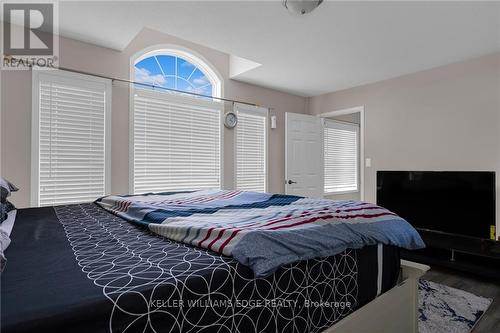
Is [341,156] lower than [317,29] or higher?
lower

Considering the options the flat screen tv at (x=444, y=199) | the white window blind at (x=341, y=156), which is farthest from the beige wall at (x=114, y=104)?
the flat screen tv at (x=444, y=199)

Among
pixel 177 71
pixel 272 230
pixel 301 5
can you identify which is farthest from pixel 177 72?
pixel 272 230

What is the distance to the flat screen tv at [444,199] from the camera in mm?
2768

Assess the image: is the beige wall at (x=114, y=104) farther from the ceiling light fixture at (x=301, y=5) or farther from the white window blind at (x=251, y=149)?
the ceiling light fixture at (x=301, y=5)

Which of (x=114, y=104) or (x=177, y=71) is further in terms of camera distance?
(x=177, y=71)

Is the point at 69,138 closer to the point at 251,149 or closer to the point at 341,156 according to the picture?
the point at 251,149

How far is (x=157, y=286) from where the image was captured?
72 centimetres

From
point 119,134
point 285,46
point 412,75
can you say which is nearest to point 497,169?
point 412,75

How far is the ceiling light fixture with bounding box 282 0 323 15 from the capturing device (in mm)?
1997

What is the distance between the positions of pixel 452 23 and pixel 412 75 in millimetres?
1347

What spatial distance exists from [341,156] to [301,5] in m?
3.88

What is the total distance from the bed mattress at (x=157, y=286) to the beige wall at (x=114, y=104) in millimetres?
1573

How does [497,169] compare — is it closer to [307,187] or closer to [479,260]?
[479,260]

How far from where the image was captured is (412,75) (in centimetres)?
369
